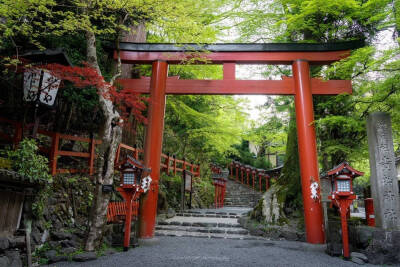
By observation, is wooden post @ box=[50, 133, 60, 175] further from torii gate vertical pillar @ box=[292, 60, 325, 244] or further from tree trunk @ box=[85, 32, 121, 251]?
torii gate vertical pillar @ box=[292, 60, 325, 244]

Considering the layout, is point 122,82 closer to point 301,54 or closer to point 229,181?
point 301,54

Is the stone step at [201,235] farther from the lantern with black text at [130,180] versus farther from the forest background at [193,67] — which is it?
the lantern with black text at [130,180]

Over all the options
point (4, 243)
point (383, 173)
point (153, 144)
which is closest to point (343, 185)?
point (383, 173)

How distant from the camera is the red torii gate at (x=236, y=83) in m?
7.60

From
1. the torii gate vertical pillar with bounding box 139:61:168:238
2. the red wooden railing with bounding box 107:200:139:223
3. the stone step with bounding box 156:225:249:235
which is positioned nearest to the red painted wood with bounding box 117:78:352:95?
the torii gate vertical pillar with bounding box 139:61:168:238

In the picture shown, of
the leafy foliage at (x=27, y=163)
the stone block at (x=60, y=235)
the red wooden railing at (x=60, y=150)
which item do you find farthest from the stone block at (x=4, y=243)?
the red wooden railing at (x=60, y=150)

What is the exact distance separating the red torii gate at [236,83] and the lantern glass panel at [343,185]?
1.23m

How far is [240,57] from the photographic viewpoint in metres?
8.35

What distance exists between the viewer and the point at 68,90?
746 cm

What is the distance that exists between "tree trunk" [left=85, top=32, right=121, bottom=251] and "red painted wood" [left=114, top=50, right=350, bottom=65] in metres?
1.97

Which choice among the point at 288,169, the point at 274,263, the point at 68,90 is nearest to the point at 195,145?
the point at 288,169

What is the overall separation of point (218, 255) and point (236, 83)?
4.93 metres

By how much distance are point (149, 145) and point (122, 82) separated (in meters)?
2.32

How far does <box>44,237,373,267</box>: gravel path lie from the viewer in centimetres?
526
